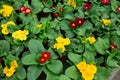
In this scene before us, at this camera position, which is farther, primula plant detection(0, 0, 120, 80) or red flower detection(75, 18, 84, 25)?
red flower detection(75, 18, 84, 25)

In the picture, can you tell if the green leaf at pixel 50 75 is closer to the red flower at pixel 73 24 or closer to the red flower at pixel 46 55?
the red flower at pixel 46 55

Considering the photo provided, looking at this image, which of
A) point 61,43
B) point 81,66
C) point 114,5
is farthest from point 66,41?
point 114,5

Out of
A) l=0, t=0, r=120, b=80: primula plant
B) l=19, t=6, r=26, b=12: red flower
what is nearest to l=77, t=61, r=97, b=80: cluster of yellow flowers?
l=0, t=0, r=120, b=80: primula plant

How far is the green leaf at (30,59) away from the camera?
244 cm

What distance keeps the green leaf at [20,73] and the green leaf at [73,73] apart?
0.32 meters

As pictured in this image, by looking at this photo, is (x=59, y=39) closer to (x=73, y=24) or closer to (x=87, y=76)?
(x=73, y=24)

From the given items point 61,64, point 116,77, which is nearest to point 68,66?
point 61,64

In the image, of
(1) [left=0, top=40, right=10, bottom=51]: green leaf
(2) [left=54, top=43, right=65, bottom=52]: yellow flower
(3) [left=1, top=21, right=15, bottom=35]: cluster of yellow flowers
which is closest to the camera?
(2) [left=54, top=43, right=65, bottom=52]: yellow flower

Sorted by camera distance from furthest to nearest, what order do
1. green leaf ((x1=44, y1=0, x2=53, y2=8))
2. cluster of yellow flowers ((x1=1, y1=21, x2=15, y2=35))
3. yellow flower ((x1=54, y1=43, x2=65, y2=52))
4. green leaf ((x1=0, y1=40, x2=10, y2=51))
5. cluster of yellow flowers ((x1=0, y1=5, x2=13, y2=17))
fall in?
green leaf ((x1=44, y1=0, x2=53, y2=8)) → cluster of yellow flowers ((x1=0, y1=5, x2=13, y2=17)) → cluster of yellow flowers ((x1=1, y1=21, x2=15, y2=35)) → green leaf ((x1=0, y1=40, x2=10, y2=51)) → yellow flower ((x1=54, y1=43, x2=65, y2=52))

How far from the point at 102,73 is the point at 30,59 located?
55cm

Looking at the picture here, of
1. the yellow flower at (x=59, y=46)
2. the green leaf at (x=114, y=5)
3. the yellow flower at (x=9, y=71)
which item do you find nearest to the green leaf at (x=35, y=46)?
the yellow flower at (x=59, y=46)

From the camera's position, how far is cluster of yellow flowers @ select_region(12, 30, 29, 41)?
8.57 feet

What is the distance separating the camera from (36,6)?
2.99 m

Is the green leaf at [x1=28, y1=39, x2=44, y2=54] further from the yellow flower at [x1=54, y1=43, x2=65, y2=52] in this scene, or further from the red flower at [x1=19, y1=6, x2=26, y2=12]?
the red flower at [x1=19, y1=6, x2=26, y2=12]
